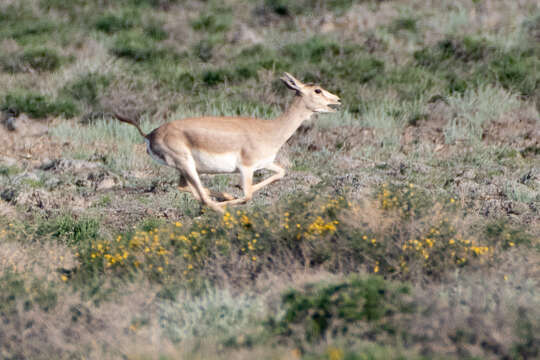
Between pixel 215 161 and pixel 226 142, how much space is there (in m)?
0.26

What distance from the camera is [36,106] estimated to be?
16141 mm

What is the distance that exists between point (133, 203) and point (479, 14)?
1589 centimetres

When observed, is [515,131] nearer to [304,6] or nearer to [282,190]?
[282,190]

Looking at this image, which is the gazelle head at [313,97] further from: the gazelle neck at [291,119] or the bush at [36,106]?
the bush at [36,106]

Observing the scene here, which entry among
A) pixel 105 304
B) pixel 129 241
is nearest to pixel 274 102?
pixel 129 241

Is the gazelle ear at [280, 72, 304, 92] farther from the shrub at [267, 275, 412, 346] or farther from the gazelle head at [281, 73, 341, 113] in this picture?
the shrub at [267, 275, 412, 346]

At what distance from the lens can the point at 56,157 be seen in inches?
545

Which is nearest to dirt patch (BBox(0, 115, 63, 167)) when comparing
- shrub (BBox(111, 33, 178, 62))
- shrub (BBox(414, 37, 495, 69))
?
shrub (BBox(111, 33, 178, 62))

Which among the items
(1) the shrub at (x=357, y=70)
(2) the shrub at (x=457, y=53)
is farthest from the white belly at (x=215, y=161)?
(2) the shrub at (x=457, y=53)

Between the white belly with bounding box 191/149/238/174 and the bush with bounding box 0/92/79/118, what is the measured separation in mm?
9016

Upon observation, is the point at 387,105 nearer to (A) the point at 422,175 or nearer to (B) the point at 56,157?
(A) the point at 422,175

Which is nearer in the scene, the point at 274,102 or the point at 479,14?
the point at 274,102

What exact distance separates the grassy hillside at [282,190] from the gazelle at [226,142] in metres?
0.57

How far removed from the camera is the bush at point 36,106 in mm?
16047
